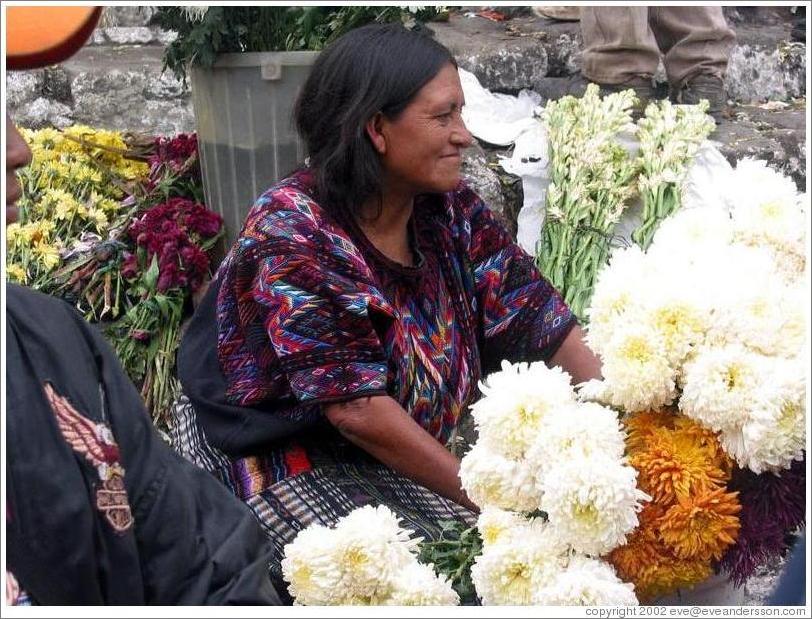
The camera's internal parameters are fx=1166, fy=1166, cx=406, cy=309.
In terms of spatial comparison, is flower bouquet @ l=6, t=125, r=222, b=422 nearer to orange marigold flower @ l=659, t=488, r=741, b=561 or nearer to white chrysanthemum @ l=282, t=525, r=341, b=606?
white chrysanthemum @ l=282, t=525, r=341, b=606

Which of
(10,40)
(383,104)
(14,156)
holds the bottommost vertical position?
(383,104)

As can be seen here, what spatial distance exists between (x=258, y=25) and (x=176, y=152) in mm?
740

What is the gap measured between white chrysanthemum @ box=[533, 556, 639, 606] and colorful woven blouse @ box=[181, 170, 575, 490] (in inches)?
31.8

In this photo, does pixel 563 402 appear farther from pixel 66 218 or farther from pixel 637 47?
pixel 637 47

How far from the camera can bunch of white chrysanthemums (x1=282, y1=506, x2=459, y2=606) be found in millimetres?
1875

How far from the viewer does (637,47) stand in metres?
4.60

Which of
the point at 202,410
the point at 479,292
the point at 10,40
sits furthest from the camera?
the point at 479,292

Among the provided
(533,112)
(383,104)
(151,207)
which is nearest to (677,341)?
(383,104)

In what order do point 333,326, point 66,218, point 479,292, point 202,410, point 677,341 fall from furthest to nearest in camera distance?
point 66,218
point 479,292
point 202,410
point 333,326
point 677,341

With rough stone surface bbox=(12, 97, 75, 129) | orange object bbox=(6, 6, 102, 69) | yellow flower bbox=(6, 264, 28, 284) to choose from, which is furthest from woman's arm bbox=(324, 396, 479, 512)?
rough stone surface bbox=(12, 97, 75, 129)

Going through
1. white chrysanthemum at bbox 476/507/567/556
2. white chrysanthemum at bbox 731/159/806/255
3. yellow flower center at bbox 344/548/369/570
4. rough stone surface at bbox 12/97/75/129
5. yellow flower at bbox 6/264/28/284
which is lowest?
yellow flower at bbox 6/264/28/284

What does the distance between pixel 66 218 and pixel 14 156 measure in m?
2.69

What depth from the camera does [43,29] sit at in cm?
151

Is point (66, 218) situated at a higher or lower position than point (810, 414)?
lower
